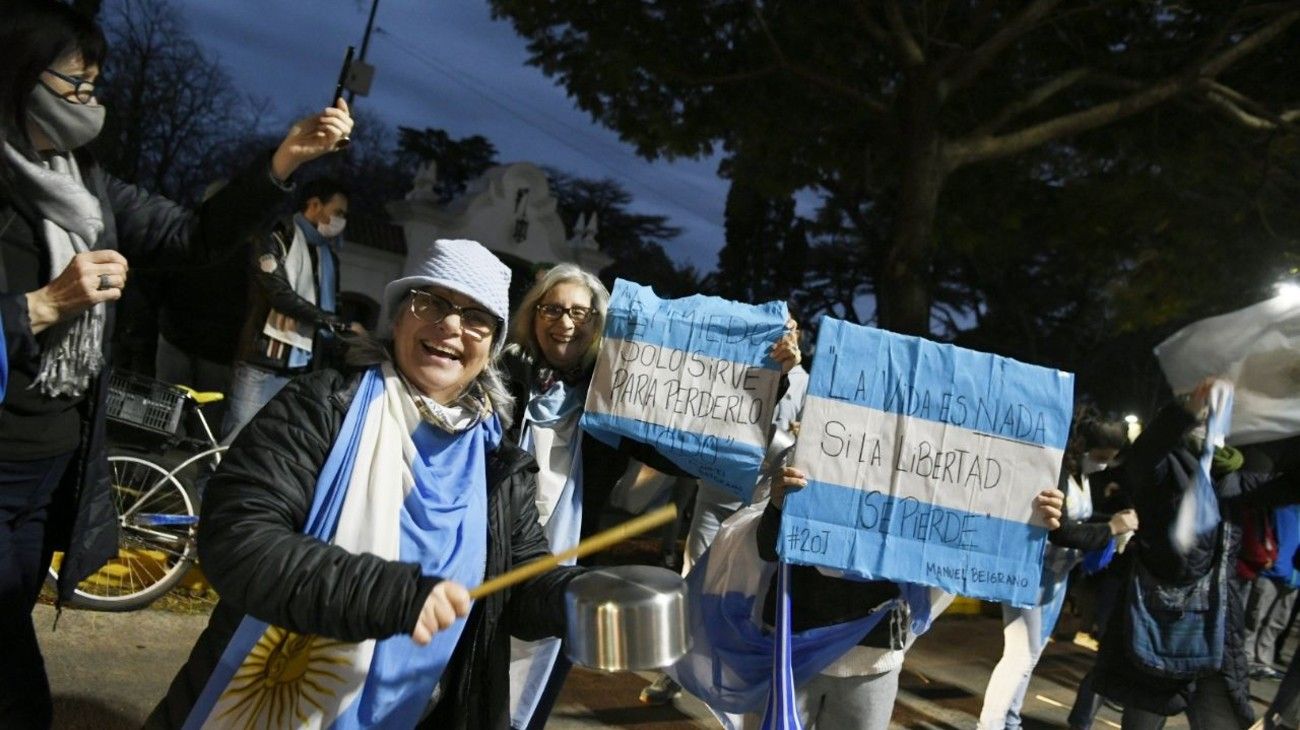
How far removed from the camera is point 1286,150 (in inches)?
459

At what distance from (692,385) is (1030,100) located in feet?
26.6

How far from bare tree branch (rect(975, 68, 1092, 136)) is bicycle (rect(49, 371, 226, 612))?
7.74 metres

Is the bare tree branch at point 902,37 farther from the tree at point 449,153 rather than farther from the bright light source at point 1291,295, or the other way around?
the tree at point 449,153

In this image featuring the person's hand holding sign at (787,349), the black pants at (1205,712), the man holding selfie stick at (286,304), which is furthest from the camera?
the man holding selfie stick at (286,304)

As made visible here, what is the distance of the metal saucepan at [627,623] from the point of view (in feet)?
6.50

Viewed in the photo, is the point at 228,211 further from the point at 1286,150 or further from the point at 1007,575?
the point at 1286,150

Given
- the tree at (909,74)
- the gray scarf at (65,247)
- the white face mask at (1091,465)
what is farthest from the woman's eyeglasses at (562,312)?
the tree at (909,74)

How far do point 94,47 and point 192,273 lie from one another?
4211mm

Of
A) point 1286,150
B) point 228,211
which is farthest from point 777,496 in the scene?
point 1286,150

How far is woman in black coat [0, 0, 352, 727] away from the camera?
2240 mm

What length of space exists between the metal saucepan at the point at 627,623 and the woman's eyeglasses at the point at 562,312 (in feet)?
6.09

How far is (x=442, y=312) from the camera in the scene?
7.52ft

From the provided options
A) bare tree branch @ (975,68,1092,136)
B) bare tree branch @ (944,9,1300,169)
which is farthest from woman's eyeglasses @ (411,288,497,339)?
bare tree branch @ (975,68,1092,136)

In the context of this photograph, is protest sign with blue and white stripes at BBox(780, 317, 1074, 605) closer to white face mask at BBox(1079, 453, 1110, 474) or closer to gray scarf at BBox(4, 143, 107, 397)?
gray scarf at BBox(4, 143, 107, 397)
